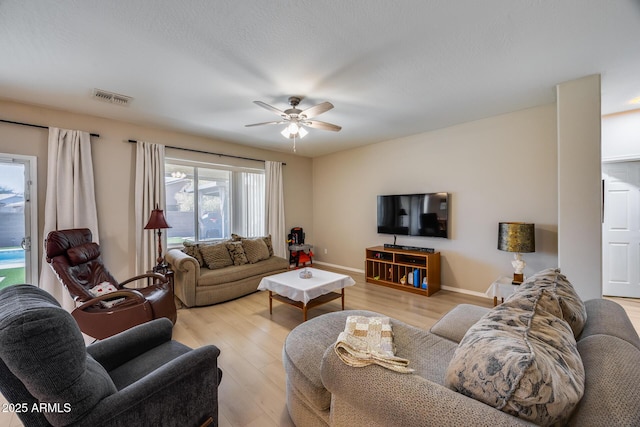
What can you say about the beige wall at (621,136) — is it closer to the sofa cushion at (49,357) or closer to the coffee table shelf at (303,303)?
the coffee table shelf at (303,303)

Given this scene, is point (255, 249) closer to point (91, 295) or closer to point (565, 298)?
point (91, 295)

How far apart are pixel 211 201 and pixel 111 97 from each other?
2193 millimetres

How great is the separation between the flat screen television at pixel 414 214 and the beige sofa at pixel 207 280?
2.40 m

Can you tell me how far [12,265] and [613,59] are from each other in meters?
6.43

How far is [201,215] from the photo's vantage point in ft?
15.2

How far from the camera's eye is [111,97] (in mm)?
2877

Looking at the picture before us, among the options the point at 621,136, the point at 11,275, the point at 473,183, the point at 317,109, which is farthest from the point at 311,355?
the point at 621,136

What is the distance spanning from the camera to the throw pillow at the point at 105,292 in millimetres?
2440

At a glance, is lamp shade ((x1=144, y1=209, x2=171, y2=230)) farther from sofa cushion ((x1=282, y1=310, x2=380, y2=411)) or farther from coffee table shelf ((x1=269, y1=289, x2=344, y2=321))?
sofa cushion ((x1=282, y1=310, x2=380, y2=411))

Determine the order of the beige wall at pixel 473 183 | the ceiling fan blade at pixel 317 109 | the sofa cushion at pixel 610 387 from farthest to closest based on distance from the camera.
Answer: the beige wall at pixel 473 183 < the ceiling fan blade at pixel 317 109 < the sofa cushion at pixel 610 387

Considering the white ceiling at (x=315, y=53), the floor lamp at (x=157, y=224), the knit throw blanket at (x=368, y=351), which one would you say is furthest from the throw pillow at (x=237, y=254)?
the knit throw blanket at (x=368, y=351)

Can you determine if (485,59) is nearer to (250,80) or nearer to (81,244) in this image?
(250,80)

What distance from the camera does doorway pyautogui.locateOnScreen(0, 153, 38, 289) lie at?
117 inches

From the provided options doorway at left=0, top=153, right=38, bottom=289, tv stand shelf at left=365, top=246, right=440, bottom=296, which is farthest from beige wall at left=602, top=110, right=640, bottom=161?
doorway at left=0, top=153, right=38, bottom=289
